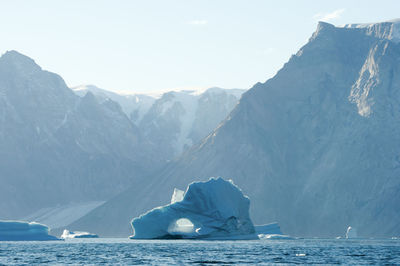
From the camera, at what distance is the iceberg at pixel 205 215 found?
131 metres

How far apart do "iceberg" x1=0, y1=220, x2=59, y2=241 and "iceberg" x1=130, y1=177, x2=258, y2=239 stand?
19.4 m

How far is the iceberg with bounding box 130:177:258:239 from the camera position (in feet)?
431

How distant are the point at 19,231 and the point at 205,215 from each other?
3407 centimetres

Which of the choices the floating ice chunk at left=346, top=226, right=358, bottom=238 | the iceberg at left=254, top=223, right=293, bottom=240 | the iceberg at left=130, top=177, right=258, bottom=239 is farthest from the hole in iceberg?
the floating ice chunk at left=346, top=226, right=358, bottom=238

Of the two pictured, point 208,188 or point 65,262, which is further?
point 208,188

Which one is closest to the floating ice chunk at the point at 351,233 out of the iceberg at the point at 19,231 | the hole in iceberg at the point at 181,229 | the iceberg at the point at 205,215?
the iceberg at the point at 205,215

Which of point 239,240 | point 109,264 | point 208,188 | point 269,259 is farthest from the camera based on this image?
point 239,240

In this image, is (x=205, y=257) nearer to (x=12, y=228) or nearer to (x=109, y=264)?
(x=109, y=264)

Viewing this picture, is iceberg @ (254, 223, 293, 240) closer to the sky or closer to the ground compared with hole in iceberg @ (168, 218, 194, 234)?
closer to the sky

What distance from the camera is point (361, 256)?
96938 millimetres

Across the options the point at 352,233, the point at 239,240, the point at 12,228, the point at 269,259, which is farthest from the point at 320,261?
the point at 352,233

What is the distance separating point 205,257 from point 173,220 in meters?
39.4

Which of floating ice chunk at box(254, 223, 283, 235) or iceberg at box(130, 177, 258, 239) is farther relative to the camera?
floating ice chunk at box(254, 223, 283, 235)

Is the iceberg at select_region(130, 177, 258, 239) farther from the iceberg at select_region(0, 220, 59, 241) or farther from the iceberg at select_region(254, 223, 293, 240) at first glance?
the iceberg at select_region(254, 223, 293, 240)
